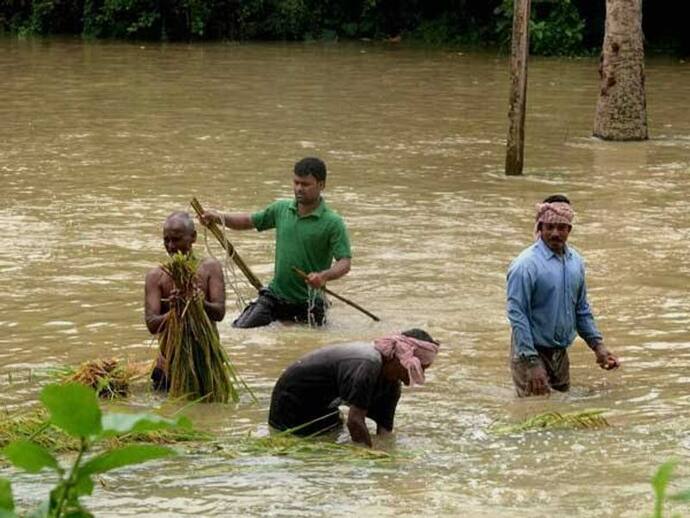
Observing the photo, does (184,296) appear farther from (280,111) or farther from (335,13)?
(335,13)

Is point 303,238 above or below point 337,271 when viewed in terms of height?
above

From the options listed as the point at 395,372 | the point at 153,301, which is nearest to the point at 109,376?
the point at 153,301

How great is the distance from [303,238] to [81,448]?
8.08m

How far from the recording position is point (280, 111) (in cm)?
2277

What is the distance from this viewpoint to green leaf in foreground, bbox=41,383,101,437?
1.54 meters

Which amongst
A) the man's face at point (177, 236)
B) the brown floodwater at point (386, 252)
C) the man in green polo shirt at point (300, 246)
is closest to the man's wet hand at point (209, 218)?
the man in green polo shirt at point (300, 246)

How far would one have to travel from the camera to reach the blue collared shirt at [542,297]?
779cm

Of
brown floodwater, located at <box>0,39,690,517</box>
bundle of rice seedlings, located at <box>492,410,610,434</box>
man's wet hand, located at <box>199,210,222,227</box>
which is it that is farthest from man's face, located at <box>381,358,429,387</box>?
man's wet hand, located at <box>199,210,222,227</box>

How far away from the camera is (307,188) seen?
952 cm

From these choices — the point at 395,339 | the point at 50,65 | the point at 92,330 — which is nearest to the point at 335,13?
the point at 50,65

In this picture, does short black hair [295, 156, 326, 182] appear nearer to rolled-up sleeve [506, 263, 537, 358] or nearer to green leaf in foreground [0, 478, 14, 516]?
rolled-up sleeve [506, 263, 537, 358]

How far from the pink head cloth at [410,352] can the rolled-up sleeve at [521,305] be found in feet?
4.05

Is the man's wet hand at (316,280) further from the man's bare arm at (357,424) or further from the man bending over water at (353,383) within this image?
the man's bare arm at (357,424)

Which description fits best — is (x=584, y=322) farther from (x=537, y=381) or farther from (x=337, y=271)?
(x=337, y=271)
